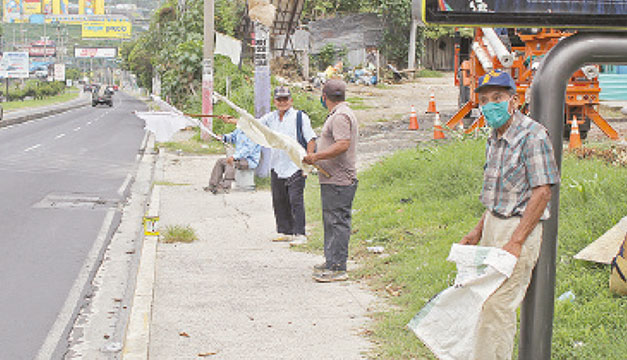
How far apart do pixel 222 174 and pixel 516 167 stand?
11140 millimetres

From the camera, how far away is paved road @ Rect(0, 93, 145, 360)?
728cm

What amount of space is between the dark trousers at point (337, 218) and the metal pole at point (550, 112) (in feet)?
14.6

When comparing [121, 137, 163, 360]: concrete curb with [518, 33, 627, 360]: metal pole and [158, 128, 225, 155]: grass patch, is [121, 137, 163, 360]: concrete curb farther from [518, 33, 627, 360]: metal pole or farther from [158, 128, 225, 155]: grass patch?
[158, 128, 225, 155]: grass patch

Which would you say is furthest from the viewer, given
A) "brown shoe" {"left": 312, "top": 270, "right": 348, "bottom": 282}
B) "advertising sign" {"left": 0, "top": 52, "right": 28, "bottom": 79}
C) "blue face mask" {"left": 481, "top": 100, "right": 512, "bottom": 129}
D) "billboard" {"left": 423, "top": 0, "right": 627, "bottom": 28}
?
"advertising sign" {"left": 0, "top": 52, "right": 28, "bottom": 79}

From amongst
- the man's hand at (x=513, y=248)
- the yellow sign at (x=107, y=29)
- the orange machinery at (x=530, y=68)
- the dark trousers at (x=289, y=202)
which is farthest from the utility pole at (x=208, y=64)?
the yellow sign at (x=107, y=29)

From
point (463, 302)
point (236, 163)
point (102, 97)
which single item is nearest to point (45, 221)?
point (236, 163)

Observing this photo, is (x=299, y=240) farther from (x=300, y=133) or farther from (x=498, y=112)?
(x=498, y=112)

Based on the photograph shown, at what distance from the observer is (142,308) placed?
704 centimetres

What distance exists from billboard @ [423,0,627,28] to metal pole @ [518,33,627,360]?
0.28 ft

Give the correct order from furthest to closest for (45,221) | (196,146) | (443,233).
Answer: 1. (196,146)
2. (45,221)
3. (443,233)

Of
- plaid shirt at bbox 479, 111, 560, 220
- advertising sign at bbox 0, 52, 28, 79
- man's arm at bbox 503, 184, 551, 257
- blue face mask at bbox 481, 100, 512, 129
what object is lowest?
man's arm at bbox 503, 184, 551, 257

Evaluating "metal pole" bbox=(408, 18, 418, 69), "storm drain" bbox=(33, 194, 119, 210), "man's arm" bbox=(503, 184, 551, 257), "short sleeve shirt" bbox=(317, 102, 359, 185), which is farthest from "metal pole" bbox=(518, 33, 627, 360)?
"metal pole" bbox=(408, 18, 418, 69)

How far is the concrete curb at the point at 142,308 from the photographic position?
19.6ft

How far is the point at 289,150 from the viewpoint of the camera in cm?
770
